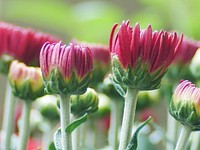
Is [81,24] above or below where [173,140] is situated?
above

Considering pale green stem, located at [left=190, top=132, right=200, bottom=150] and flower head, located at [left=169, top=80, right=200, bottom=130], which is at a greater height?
flower head, located at [left=169, top=80, right=200, bottom=130]

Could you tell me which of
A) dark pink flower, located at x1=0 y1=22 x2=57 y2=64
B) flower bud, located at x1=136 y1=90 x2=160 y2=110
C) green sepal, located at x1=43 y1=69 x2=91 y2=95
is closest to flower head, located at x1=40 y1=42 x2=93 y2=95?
green sepal, located at x1=43 y1=69 x2=91 y2=95

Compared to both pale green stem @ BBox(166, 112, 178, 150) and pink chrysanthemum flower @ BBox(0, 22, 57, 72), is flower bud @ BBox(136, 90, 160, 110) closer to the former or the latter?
pale green stem @ BBox(166, 112, 178, 150)

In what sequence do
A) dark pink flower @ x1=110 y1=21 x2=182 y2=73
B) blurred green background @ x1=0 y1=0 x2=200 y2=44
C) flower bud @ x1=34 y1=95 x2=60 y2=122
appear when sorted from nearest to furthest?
dark pink flower @ x1=110 y1=21 x2=182 y2=73
flower bud @ x1=34 y1=95 x2=60 y2=122
blurred green background @ x1=0 y1=0 x2=200 y2=44

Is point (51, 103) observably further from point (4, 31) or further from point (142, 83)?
point (142, 83)

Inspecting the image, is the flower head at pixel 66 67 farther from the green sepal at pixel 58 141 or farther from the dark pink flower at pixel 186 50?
the dark pink flower at pixel 186 50

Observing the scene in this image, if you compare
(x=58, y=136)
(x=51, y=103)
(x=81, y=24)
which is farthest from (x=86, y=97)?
(x=81, y=24)

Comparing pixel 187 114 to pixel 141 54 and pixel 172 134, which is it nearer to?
pixel 141 54

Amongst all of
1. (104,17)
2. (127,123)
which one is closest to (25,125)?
(127,123)
